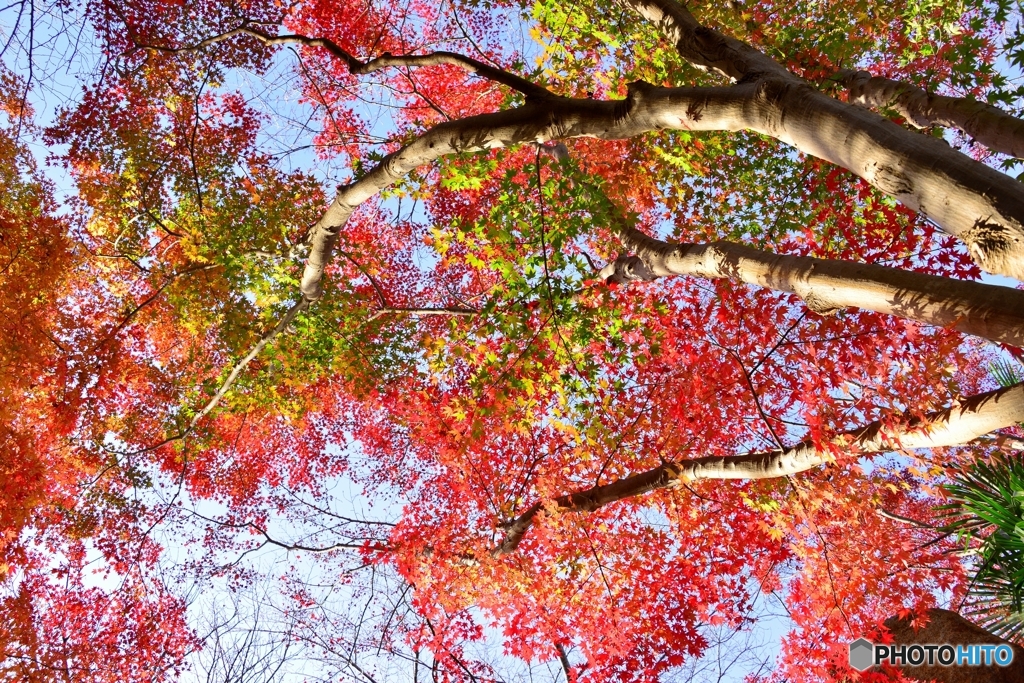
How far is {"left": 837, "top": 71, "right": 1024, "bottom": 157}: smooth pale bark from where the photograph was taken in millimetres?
5137

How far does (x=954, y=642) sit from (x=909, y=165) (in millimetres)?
9204

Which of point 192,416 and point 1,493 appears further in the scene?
point 192,416

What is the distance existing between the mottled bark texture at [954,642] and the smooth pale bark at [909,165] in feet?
26.9

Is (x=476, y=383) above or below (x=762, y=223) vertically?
below

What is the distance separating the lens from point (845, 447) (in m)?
4.84

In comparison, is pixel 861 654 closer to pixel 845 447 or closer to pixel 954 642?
pixel 954 642

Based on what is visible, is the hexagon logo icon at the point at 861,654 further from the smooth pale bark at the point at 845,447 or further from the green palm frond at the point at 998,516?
the smooth pale bark at the point at 845,447

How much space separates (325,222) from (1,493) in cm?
614

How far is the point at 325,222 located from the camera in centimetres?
690

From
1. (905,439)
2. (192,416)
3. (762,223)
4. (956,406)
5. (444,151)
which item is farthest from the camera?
(192,416)

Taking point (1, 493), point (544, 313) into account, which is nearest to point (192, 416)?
point (1, 493)

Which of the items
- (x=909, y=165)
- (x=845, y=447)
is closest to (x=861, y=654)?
(x=845, y=447)

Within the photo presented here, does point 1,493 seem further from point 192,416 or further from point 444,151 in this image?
point 444,151
